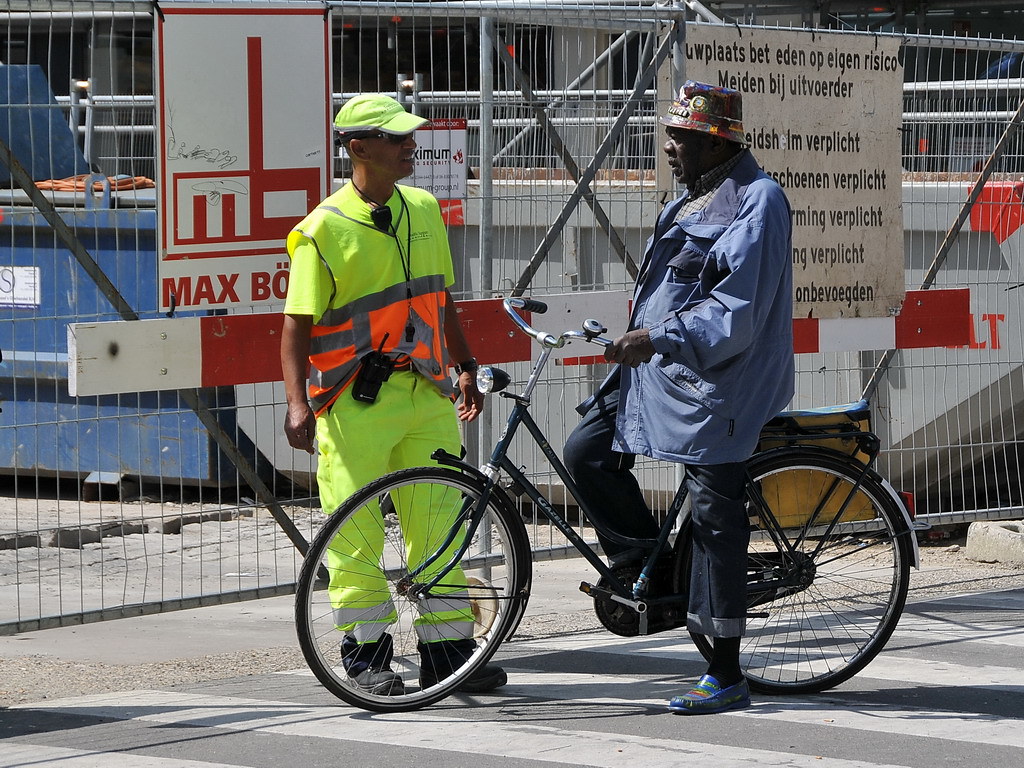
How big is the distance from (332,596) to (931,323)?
374 centimetres

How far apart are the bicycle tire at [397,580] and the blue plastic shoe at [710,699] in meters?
0.64

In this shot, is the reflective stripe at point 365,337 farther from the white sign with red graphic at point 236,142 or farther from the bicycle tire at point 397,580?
the white sign with red graphic at point 236,142

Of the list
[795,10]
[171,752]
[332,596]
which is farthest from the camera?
[795,10]

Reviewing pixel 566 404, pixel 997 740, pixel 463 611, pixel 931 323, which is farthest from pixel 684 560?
pixel 931 323

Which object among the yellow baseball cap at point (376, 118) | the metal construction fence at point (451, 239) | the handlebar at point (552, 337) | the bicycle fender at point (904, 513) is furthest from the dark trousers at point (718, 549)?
the yellow baseball cap at point (376, 118)

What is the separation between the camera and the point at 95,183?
21.6 ft

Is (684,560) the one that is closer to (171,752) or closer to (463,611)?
(463,611)

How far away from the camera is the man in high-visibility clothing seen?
524 cm

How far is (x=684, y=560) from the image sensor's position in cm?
541

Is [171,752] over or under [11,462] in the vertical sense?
under

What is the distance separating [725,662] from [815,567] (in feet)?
1.81

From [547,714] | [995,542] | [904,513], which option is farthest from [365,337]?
[995,542]

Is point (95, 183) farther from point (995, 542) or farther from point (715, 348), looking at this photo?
point (995, 542)

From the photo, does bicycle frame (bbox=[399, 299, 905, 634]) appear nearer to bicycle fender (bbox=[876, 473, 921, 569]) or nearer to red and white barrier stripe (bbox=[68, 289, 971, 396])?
bicycle fender (bbox=[876, 473, 921, 569])
